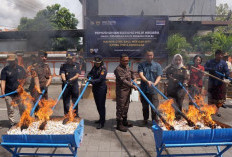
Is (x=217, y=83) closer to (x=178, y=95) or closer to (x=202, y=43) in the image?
(x=178, y=95)

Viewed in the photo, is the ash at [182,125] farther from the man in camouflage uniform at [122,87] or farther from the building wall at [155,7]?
the building wall at [155,7]

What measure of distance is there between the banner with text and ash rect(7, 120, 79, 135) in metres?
7.33

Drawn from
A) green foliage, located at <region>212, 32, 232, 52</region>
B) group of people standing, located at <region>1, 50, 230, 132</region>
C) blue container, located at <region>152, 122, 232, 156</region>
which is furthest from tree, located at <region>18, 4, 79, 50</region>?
blue container, located at <region>152, 122, 232, 156</region>

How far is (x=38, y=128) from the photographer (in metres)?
2.83

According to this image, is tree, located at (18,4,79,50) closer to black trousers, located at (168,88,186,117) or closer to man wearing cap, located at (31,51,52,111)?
man wearing cap, located at (31,51,52,111)

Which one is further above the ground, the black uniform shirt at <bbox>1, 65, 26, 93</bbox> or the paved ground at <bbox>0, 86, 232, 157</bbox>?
the black uniform shirt at <bbox>1, 65, 26, 93</bbox>

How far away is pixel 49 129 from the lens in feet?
9.23

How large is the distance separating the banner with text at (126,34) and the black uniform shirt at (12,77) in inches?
228

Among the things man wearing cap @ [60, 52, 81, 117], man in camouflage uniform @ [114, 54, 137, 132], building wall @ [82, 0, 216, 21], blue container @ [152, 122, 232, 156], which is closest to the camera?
blue container @ [152, 122, 232, 156]

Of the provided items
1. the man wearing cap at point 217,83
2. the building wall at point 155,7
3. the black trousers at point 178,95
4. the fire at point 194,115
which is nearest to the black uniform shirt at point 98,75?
the black trousers at point 178,95

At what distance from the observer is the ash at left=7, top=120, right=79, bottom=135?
2.68 metres

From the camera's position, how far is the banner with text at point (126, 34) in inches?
380

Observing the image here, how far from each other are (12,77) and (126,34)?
6940mm

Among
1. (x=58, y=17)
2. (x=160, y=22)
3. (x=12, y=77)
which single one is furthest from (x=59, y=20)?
(x=12, y=77)
